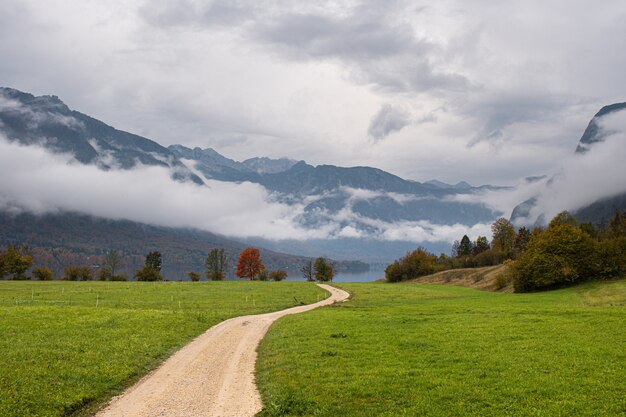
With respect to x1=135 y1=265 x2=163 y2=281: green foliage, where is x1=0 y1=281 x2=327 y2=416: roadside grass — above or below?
below

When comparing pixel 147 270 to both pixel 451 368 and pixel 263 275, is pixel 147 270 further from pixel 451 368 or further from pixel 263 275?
pixel 451 368

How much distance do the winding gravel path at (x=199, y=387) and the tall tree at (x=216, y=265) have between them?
13274 cm

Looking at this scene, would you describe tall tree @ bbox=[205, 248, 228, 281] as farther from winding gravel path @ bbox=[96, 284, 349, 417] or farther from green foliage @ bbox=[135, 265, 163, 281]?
winding gravel path @ bbox=[96, 284, 349, 417]

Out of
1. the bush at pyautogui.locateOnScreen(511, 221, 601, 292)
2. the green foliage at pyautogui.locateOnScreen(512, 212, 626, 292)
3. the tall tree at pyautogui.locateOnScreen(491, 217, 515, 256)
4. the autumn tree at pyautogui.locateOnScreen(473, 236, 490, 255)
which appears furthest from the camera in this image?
the autumn tree at pyautogui.locateOnScreen(473, 236, 490, 255)

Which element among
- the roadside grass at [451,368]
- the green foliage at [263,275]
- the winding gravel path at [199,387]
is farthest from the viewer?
the green foliage at [263,275]

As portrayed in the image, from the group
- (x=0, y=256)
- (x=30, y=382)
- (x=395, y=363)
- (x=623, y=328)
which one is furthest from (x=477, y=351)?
(x=0, y=256)

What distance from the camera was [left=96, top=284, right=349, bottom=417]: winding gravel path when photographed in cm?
1858

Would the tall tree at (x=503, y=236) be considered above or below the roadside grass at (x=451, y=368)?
above

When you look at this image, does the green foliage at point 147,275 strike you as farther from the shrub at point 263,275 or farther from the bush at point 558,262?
the bush at point 558,262

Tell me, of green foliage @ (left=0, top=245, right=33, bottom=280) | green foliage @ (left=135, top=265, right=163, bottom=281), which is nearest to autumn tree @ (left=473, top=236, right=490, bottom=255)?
green foliage @ (left=135, top=265, right=163, bottom=281)

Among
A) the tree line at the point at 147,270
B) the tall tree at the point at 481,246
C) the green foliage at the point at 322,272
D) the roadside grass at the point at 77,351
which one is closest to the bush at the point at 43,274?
the tree line at the point at 147,270

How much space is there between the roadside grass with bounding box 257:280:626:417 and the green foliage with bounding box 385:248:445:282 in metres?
126

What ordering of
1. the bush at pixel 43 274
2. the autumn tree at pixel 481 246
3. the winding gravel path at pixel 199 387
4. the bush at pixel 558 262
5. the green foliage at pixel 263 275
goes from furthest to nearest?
the autumn tree at pixel 481 246 < the green foliage at pixel 263 275 < the bush at pixel 43 274 < the bush at pixel 558 262 < the winding gravel path at pixel 199 387

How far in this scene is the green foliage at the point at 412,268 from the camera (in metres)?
162
